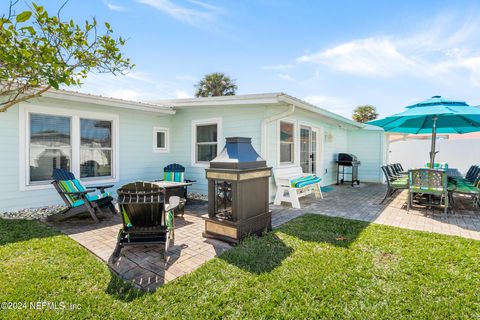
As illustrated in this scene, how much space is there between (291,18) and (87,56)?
21.5 feet

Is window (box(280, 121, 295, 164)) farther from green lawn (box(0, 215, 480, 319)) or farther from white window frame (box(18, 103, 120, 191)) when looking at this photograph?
white window frame (box(18, 103, 120, 191))

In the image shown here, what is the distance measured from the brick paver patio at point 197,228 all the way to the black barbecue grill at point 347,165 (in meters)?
2.71

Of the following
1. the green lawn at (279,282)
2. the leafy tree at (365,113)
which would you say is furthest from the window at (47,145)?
the leafy tree at (365,113)

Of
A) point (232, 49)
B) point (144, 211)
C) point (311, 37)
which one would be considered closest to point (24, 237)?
point (144, 211)

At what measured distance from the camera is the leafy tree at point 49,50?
1777 millimetres

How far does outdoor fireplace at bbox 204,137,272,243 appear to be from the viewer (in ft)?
12.4

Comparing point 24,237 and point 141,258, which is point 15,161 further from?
point 141,258

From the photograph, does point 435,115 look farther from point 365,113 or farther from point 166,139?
point 365,113

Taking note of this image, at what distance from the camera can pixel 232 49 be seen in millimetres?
9047

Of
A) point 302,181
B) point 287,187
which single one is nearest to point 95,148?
point 287,187

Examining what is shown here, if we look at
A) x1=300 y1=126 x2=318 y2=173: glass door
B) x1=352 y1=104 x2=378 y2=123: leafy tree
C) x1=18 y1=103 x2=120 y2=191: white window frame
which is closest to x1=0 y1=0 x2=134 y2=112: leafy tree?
x1=18 y1=103 x2=120 y2=191: white window frame

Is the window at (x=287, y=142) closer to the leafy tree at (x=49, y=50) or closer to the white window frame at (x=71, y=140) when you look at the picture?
the white window frame at (x=71, y=140)

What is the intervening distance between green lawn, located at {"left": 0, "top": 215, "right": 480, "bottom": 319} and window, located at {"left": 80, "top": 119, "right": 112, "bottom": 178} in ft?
9.08

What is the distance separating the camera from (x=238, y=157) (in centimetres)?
395
